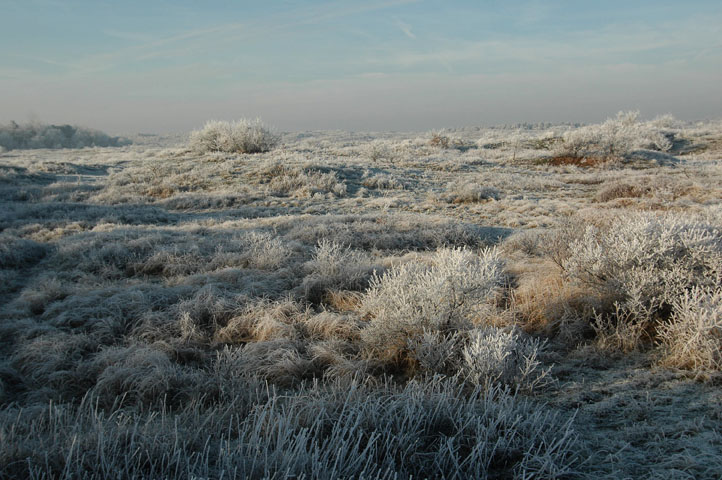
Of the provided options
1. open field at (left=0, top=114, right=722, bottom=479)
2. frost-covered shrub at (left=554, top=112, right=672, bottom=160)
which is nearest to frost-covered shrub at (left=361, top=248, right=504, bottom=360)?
open field at (left=0, top=114, right=722, bottom=479)

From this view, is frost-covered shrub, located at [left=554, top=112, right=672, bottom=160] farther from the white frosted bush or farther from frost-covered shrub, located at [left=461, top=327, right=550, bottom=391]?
frost-covered shrub, located at [left=461, top=327, right=550, bottom=391]

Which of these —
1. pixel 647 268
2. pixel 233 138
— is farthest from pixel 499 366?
pixel 233 138

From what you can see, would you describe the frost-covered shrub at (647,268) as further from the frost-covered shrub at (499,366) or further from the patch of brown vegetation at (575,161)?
the patch of brown vegetation at (575,161)

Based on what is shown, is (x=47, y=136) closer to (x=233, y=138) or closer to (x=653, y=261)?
(x=233, y=138)

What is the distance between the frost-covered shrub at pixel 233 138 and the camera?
24.1 m

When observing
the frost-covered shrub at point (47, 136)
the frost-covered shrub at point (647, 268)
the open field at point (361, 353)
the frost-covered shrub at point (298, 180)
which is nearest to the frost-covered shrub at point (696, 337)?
the open field at point (361, 353)

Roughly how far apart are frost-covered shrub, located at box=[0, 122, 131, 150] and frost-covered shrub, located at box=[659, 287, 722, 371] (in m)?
54.6

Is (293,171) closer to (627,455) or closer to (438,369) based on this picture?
(438,369)

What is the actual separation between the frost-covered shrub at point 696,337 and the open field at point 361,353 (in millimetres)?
19

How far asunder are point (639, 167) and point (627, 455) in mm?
23283

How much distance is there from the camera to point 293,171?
16594 mm

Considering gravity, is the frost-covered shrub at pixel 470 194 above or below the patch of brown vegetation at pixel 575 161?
below

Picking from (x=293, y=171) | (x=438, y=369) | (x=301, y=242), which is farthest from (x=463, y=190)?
(x=438, y=369)

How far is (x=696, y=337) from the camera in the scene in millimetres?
3176
